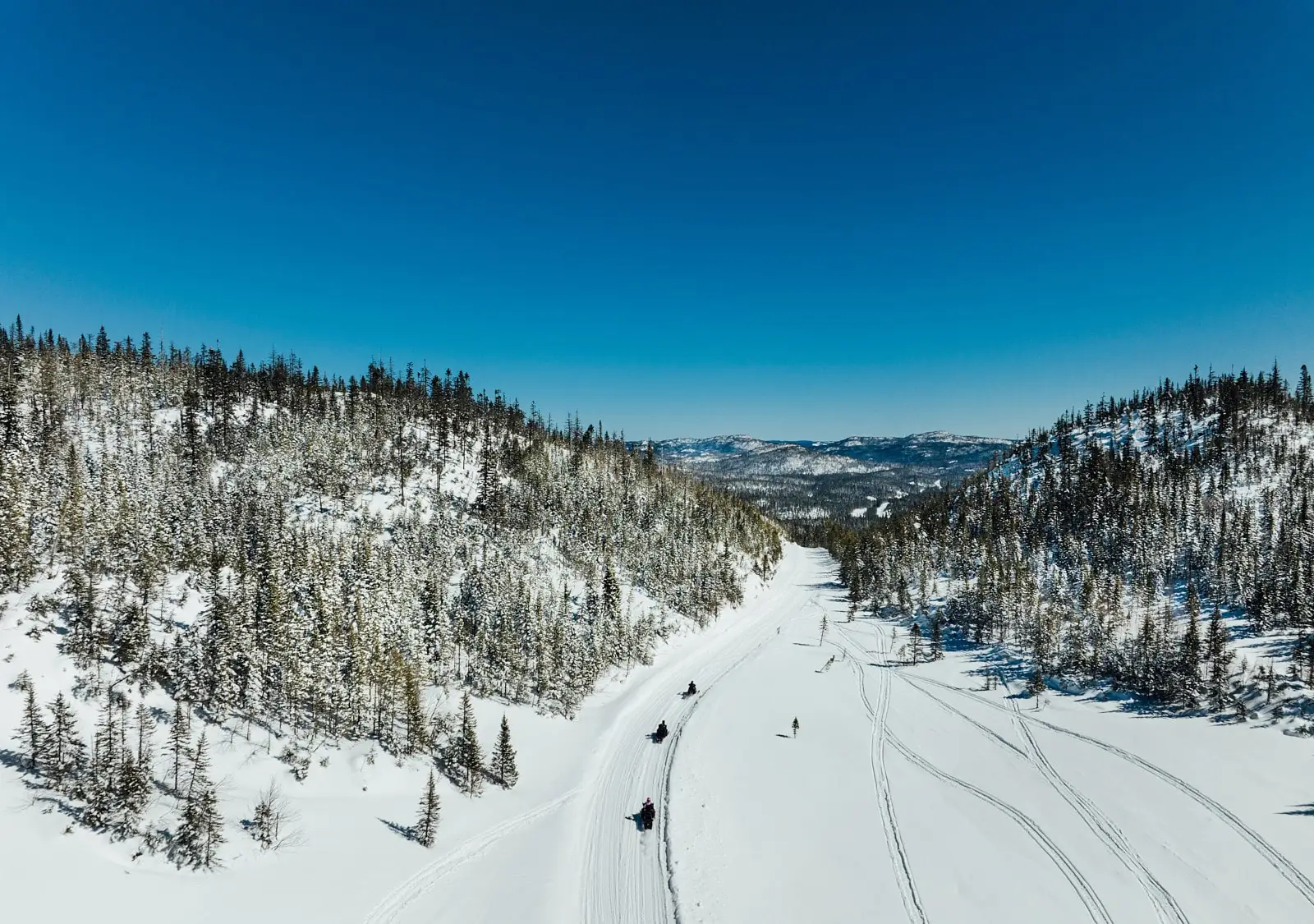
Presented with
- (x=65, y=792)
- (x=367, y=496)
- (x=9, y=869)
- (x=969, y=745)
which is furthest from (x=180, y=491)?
(x=969, y=745)

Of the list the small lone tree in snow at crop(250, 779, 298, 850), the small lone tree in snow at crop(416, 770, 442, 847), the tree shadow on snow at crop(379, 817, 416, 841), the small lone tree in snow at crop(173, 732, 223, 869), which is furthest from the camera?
the tree shadow on snow at crop(379, 817, 416, 841)

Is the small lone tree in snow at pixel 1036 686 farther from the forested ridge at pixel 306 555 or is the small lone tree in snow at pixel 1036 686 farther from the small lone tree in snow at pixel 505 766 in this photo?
the small lone tree in snow at pixel 505 766

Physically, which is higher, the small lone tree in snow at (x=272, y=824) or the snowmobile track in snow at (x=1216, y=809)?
the small lone tree in snow at (x=272, y=824)

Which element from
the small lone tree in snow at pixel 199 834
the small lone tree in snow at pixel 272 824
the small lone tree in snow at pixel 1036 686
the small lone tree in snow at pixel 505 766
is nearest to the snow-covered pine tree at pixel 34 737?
the small lone tree in snow at pixel 199 834

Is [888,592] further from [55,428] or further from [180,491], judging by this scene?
[55,428]

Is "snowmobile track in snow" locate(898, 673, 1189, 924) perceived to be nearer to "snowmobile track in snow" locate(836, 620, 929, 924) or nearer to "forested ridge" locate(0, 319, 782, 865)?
"snowmobile track in snow" locate(836, 620, 929, 924)

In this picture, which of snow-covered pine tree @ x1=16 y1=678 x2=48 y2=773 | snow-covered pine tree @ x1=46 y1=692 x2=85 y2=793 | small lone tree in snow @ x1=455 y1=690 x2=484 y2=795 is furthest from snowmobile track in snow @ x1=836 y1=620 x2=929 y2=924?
snow-covered pine tree @ x1=16 y1=678 x2=48 y2=773
